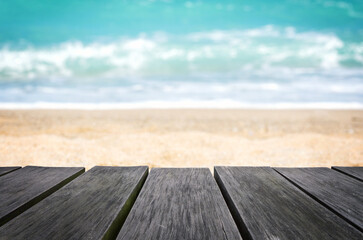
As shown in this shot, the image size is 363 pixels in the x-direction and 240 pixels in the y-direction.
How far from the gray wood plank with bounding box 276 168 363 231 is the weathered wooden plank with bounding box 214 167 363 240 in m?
0.05

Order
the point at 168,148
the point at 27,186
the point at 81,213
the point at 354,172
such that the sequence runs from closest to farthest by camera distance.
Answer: the point at 81,213, the point at 27,186, the point at 354,172, the point at 168,148

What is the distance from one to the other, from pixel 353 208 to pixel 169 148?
4127 mm

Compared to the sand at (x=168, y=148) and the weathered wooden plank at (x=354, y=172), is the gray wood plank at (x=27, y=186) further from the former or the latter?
the sand at (x=168, y=148)

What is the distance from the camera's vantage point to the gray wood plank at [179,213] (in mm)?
668

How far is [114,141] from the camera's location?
17.8ft

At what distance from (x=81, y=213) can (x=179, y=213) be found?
312 mm

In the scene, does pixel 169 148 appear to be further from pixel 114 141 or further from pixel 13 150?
pixel 13 150

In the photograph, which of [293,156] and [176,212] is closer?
[176,212]

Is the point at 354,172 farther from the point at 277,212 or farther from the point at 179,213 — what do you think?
the point at 179,213

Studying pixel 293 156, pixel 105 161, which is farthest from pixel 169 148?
pixel 293 156

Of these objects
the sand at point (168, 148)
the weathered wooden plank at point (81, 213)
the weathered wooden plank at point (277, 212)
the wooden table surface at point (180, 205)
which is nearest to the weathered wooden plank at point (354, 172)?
the wooden table surface at point (180, 205)

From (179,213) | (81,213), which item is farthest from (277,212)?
(81,213)

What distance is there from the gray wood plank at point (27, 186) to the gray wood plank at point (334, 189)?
3.44 ft

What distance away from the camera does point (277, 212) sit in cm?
80
